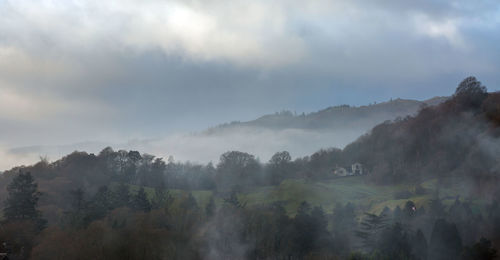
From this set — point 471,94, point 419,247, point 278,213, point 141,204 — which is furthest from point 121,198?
point 471,94

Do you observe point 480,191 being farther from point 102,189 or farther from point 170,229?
point 102,189

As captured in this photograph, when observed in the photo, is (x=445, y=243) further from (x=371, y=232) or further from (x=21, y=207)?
(x=21, y=207)

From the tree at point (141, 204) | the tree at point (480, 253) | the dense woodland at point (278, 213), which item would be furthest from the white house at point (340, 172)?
the tree at point (480, 253)

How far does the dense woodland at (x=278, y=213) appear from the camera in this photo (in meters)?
52.3

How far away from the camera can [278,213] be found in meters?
67.6

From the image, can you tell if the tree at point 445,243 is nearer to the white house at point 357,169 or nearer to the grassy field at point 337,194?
the grassy field at point 337,194

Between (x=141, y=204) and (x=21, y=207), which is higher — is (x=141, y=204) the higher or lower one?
the lower one

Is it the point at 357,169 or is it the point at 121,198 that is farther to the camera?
the point at 357,169

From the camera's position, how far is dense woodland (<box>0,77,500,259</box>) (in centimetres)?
5231

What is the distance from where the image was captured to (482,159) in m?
92.4

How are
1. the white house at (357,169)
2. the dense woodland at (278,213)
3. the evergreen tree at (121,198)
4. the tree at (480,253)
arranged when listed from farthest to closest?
the white house at (357,169), the evergreen tree at (121,198), the dense woodland at (278,213), the tree at (480,253)

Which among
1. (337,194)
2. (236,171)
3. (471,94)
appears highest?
(471,94)

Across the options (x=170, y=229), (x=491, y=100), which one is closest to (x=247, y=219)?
(x=170, y=229)

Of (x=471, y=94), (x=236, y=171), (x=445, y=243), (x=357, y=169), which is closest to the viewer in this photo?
(x=445, y=243)
